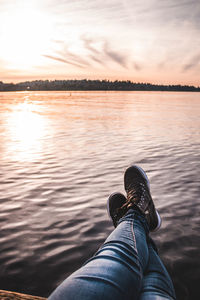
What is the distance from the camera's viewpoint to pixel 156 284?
1764 millimetres

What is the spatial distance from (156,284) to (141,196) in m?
1.91


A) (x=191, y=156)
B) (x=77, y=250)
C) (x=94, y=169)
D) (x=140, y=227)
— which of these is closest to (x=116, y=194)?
(x=77, y=250)

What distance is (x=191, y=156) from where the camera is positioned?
347 inches

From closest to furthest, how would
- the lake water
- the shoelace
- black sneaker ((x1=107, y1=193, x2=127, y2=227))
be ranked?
the lake water, the shoelace, black sneaker ((x1=107, y1=193, x2=127, y2=227))

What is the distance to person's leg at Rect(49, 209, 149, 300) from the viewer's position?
1.44 metres

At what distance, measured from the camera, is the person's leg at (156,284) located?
1.64m

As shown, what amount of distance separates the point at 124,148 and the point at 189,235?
6575 mm

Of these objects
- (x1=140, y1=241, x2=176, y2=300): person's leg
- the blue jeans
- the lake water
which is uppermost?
the blue jeans

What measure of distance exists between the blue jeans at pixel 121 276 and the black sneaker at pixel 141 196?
97 centimetres

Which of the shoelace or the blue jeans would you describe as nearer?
the blue jeans

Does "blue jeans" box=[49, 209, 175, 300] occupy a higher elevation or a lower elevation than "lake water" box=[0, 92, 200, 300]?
higher

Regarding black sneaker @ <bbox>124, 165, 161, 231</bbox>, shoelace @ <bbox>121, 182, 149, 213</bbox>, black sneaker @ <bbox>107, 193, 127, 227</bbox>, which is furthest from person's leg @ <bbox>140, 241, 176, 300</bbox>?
black sneaker @ <bbox>107, 193, 127, 227</bbox>

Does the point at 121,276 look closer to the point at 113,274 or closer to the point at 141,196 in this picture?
the point at 113,274

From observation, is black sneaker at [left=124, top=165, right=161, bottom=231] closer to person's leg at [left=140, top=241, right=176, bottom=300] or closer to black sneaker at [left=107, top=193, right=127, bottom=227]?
black sneaker at [left=107, top=193, right=127, bottom=227]
